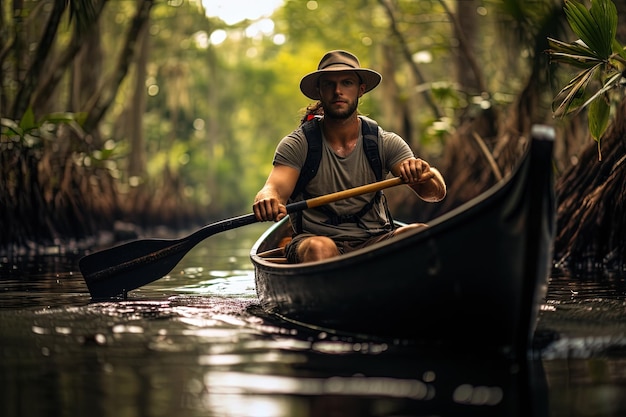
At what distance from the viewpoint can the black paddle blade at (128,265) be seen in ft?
23.8

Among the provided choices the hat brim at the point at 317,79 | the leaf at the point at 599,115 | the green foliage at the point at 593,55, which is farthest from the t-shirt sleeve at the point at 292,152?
the leaf at the point at 599,115

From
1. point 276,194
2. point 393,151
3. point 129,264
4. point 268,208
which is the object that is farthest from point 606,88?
point 129,264

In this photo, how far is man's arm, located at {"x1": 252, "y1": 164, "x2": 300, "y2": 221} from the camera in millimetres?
5801

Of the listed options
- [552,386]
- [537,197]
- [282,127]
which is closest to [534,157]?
[537,197]

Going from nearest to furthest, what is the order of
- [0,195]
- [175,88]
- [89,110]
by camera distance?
1. [0,195]
2. [89,110]
3. [175,88]

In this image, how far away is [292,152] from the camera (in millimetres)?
6090

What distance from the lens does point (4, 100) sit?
13.5 metres

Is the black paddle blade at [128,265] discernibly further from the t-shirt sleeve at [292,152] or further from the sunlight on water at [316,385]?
the sunlight on water at [316,385]

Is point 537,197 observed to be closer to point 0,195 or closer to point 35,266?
point 35,266

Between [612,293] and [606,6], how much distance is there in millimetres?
1909

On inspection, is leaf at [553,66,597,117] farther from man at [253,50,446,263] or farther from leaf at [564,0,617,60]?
man at [253,50,446,263]

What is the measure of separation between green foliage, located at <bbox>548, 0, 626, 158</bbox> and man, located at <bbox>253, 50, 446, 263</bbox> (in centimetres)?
169

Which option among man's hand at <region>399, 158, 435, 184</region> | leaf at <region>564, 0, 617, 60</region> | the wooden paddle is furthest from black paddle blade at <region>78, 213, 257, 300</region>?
leaf at <region>564, 0, 617, 60</region>

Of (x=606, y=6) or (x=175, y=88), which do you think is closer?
(x=606, y=6)
